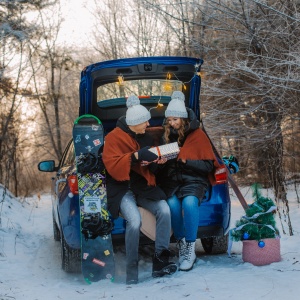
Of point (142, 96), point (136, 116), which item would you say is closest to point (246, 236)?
point (136, 116)

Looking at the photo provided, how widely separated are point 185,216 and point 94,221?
0.86 metres

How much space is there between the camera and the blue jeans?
170 inches

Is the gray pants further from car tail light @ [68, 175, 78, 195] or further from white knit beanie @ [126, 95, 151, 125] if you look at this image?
white knit beanie @ [126, 95, 151, 125]

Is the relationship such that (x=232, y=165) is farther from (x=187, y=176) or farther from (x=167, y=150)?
(x=167, y=150)

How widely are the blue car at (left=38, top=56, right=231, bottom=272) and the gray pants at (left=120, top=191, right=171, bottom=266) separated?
0.73 ft

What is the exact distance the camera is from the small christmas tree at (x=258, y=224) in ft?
14.1

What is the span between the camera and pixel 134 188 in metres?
4.40

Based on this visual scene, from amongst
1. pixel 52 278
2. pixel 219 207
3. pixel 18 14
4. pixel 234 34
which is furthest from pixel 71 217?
pixel 18 14

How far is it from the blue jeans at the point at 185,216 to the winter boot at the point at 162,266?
0.30 m

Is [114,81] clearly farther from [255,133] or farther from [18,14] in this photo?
[18,14]

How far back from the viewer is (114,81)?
17.2 feet

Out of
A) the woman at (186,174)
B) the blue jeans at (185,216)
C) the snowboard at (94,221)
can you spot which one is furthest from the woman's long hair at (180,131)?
the snowboard at (94,221)

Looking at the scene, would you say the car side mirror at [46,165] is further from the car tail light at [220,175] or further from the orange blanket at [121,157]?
the car tail light at [220,175]

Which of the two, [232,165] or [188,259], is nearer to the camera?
[188,259]
